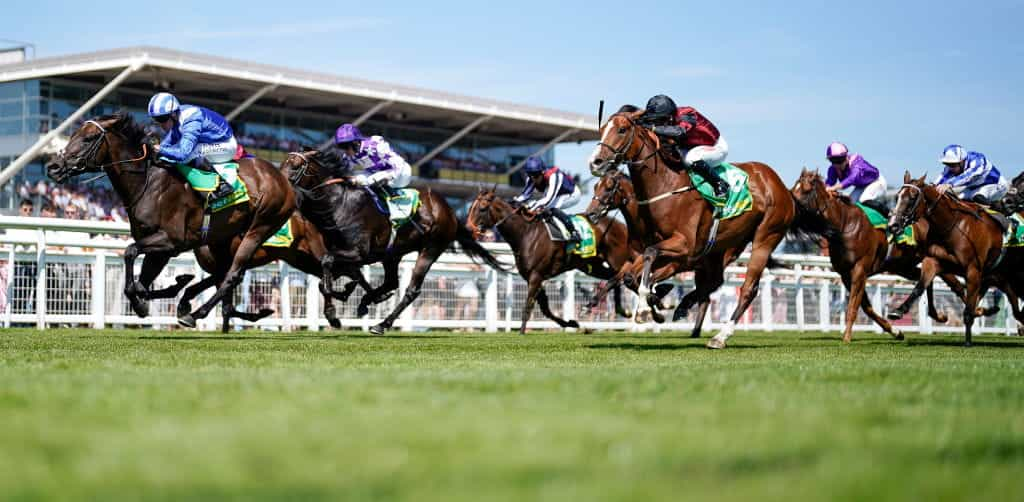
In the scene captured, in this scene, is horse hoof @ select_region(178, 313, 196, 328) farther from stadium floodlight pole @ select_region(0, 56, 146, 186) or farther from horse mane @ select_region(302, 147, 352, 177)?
stadium floodlight pole @ select_region(0, 56, 146, 186)

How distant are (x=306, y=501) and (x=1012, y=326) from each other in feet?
72.4

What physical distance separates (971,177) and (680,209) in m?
5.02

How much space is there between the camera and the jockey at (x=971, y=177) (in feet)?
43.5

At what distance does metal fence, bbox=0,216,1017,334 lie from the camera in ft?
47.1

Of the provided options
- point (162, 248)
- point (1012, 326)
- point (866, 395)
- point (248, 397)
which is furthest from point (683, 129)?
point (1012, 326)

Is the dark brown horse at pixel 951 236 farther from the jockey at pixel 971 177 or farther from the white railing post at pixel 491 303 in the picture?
the white railing post at pixel 491 303

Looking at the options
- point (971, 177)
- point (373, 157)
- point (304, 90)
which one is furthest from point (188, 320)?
point (304, 90)

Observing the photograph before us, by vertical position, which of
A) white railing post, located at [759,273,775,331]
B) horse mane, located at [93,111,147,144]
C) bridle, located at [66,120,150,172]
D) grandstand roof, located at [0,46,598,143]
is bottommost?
white railing post, located at [759,273,775,331]

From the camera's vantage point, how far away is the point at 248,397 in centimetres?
389

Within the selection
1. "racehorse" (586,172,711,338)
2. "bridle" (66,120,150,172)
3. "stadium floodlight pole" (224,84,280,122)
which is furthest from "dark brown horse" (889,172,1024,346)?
"stadium floodlight pole" (224,84,280,122)

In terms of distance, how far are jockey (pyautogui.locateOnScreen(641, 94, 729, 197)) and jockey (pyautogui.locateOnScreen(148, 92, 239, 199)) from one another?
383 centimetres

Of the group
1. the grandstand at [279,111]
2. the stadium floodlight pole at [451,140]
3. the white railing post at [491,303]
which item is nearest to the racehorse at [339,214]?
the white railing post at [491,303]

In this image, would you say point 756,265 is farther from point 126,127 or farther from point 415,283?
point 126,127

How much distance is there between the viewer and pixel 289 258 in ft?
45.6
